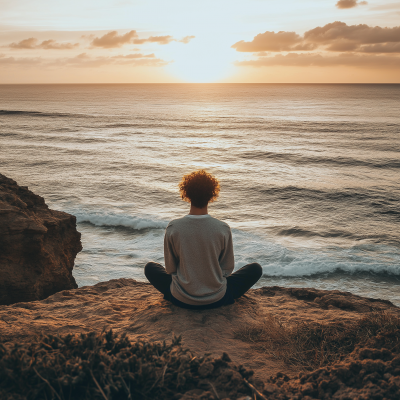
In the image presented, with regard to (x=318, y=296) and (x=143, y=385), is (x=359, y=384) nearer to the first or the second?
(x=143, y=385)

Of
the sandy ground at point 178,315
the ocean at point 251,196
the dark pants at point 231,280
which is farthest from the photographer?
the ocean at point 251,196

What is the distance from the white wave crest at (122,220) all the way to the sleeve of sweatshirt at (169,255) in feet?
25.7

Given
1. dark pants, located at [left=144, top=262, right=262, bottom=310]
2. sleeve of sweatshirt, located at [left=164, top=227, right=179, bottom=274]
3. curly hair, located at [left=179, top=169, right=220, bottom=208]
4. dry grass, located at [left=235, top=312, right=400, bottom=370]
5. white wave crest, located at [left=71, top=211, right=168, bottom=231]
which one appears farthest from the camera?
white wave crest, located at [left=71, top=211, right=168, bottom=231]

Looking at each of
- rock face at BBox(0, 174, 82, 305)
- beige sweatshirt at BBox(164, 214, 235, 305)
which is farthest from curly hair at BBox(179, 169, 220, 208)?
rock face at BBox(0, 174, 82, 305)

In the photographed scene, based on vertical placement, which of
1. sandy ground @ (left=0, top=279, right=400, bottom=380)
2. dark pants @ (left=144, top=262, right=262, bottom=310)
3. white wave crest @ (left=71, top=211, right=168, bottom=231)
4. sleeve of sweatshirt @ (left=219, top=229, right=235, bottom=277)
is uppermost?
sleeve of sweatshirt @ (left=219, top=229, right=235, bottom=277)

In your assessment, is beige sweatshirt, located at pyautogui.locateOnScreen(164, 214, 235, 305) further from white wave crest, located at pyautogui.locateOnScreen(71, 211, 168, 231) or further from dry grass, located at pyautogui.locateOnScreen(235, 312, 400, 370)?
white wave crest, located at pyautogui.locateOnScreen(71, 211, 168, 231)

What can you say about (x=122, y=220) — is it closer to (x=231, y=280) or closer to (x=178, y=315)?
(x=231, y=280)

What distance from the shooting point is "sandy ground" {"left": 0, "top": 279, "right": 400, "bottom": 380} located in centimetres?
326

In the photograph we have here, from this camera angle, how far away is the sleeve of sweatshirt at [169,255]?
3734 mm

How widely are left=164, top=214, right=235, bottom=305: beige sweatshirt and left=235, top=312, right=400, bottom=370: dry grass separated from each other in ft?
1.90

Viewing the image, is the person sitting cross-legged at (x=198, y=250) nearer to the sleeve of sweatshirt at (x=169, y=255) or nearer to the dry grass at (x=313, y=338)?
the sleeve of sweatshirt at (x=169, y=255)

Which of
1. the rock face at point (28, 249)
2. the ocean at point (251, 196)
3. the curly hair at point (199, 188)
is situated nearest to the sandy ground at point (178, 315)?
the rock face at point (28, 249)

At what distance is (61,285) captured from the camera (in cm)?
559

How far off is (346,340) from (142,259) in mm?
6769
